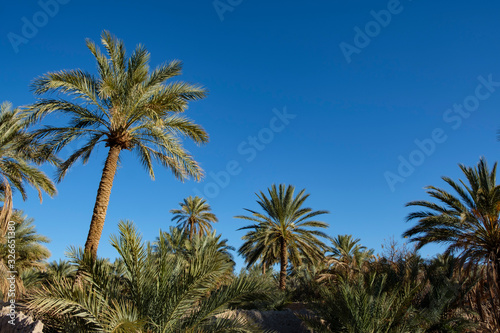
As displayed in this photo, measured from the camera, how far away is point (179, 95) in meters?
10.9

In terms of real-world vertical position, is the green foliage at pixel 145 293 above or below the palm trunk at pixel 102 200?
below

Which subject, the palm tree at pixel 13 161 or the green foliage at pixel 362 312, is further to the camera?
the palm tree at pixel 13 161

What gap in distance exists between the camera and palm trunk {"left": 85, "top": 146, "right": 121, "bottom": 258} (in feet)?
29.1

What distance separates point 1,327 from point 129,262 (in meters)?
3.51

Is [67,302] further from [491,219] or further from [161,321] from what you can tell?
[491,219]

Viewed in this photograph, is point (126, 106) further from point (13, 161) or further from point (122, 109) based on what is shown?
point (13, 161)

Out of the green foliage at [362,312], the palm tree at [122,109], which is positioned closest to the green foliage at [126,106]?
the palm tree at [122,109]

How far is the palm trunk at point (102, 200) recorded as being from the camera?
29.1 ft

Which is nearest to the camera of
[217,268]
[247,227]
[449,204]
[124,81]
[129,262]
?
[129,262]

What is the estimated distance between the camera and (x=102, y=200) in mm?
9414

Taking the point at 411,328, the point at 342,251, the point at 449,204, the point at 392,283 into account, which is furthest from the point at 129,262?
the point at 342,251

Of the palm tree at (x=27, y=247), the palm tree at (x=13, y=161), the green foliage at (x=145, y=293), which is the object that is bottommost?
the green foliage at (x=145, y=293)

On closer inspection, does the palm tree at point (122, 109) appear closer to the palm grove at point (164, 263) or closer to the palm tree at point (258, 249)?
the palm grove at point (164, 263)

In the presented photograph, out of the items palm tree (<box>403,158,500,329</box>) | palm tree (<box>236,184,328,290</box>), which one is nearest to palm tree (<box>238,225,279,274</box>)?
palm tree (<box>236,184,328,290</box>)
